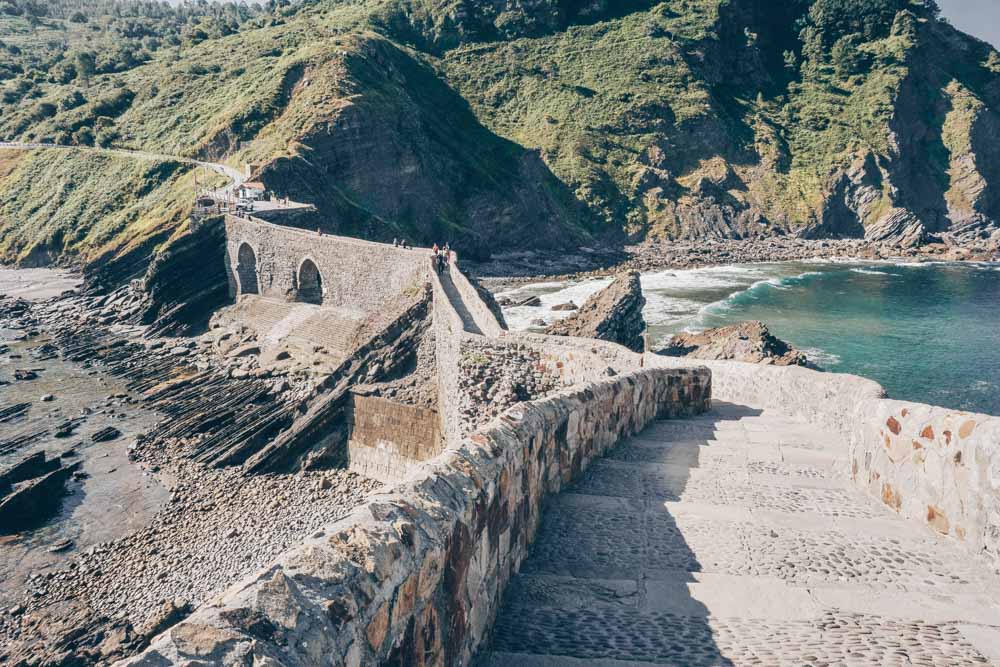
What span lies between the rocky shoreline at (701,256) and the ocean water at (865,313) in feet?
11.0

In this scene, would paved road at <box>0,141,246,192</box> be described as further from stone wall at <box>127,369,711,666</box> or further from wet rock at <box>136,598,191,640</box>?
stone wall at <box>127,369,711,666</box>

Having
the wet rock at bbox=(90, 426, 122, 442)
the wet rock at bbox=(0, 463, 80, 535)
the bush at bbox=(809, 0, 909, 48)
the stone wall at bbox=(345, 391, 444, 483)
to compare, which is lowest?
the wet rock at bbox=(0, 463, 80, 535)

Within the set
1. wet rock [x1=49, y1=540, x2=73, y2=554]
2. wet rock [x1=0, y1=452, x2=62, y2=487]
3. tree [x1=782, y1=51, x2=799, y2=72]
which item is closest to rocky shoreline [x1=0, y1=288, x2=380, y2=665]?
wet rock [x1=49, y1=540, x2=73, y2=554]

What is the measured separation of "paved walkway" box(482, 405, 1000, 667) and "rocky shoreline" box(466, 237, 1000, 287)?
5253cm

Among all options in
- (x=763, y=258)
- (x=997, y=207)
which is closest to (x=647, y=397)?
(x=763, y=258)

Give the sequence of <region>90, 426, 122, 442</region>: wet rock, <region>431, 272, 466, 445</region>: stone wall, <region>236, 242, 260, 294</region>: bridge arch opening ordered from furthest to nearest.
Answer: <region>236, 242, 260, 294</region>: bridge arch opening, <region>90, 426, 122, 442</region>: wet rock, <region>431, 272, 466, 445</region>: stone wall

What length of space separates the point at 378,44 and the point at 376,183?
2712 cm

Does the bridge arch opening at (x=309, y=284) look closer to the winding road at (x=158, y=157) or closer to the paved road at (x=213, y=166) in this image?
the paved road at (x=213, y=166)

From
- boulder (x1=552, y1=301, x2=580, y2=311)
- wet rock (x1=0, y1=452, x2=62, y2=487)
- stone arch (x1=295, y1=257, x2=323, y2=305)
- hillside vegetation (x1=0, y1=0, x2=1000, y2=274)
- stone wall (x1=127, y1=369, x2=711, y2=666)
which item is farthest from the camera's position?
hillside vegetation (x1=0, y1=0, x2=1000, y2=274)

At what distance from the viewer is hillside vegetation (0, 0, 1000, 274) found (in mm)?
55312

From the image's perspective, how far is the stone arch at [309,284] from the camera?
112 feet

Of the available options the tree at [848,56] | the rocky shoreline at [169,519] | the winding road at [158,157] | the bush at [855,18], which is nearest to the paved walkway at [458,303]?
the rocky shoreline at [169,519]

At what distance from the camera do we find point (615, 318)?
31656 mm

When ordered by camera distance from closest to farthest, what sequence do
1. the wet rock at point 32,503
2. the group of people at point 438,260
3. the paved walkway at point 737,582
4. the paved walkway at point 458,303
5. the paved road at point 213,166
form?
the paved walkway at point 737,582, the paved walkway at point 458,303, the wet rock at point 32,503, the group of people at point 438,260, the paved road at point 213,166
